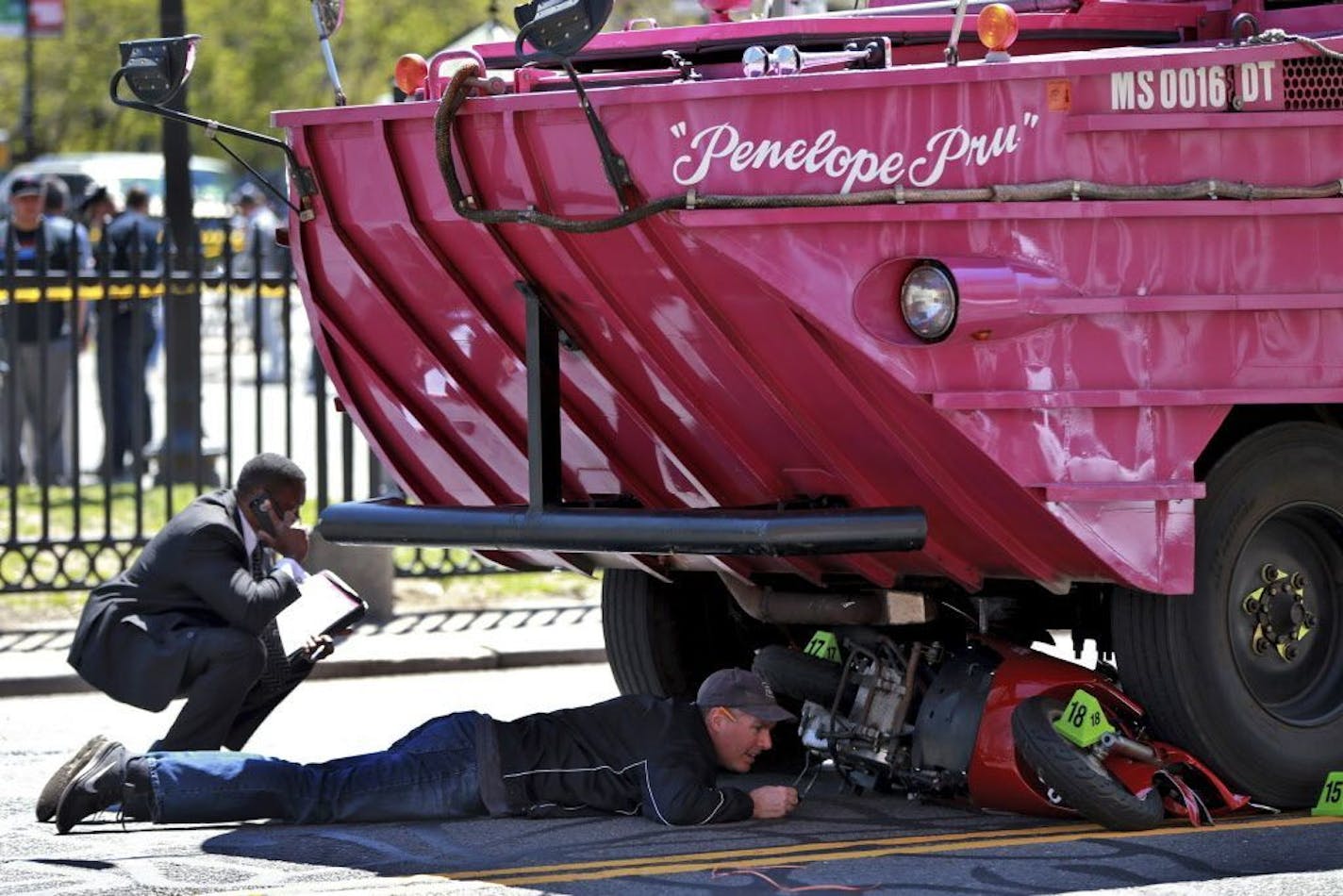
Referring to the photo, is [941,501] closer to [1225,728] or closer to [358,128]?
[1225,728]

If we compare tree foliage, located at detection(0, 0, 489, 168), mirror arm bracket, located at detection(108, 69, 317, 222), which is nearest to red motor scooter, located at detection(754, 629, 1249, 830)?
mirror arm bracket, located at detection(108, 69, 317, 222)

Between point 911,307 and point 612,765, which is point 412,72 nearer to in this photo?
point 911,307

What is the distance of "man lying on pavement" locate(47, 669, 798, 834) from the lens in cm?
683

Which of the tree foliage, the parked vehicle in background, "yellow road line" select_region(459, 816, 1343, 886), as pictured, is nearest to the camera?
"yellow road line" select_region(459, 816, 1343, 886)

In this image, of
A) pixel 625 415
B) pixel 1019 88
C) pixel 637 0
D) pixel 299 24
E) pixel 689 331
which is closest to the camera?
pixel 1019 88

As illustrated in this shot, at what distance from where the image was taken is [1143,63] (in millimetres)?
6223

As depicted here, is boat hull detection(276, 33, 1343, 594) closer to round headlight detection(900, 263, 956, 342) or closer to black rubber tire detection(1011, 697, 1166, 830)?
round headlight detection(900, 263, 956, 342)

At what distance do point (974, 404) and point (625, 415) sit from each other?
3.91 ft

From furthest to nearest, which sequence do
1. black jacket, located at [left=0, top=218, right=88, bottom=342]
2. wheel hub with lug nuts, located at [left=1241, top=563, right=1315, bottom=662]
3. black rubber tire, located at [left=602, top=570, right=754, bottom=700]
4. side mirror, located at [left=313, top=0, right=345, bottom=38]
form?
black jacket, located at [left=0, top=218, right=88, bottom=342] → black rubber tire, located at [left=602, top=570, right=754, bottom=700] → side mirror, located at [left=313, top=0, right=345, bottom=38] → wheel hub with lug nuts, located at [left=1241, top=563, right=1315, bottom=662]

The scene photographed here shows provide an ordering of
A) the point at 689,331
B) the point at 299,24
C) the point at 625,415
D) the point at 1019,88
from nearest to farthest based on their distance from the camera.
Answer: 1. the point at 1019,88
2. the point at 689,331
3. the point at 625,415
4. the point at 299,24

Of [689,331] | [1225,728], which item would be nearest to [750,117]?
[689,331]

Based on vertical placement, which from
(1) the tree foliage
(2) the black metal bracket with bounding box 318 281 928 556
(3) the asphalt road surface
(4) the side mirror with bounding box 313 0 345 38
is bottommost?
(3) the asphalt road surface

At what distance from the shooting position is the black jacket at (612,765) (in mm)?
6805

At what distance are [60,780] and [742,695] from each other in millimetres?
1845
